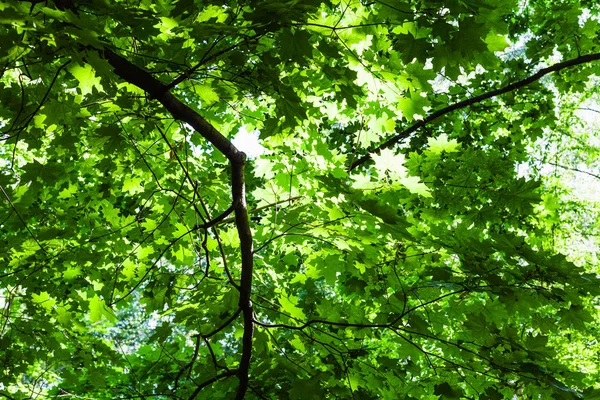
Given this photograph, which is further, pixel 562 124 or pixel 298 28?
pixel 562 124

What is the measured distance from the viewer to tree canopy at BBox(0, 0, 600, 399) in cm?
200

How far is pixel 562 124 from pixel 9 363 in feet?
32.7

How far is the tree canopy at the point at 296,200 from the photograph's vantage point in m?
2.00

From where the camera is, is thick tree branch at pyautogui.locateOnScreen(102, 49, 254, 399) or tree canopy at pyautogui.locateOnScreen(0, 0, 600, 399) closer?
tree canopy at pyautogui.locateOnScreen(0, 0, 600, 399)

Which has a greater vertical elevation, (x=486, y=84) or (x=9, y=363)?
(x=486, y=84)

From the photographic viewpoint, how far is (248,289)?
8.49 feet

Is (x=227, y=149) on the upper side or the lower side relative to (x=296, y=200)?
lower

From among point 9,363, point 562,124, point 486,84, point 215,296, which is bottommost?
point 9,363

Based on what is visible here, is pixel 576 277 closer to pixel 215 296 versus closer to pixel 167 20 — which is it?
pixel 215 296

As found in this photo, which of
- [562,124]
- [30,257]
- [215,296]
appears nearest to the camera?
[215,296]

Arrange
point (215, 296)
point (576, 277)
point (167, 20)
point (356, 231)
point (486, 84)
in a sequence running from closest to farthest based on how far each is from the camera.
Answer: point (576, 277) < point (167, 20) < point (356, 231) < point (215, 296) < point (486, 84)

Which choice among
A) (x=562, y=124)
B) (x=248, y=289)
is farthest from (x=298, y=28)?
(x=562, y=124)

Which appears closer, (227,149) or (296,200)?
(227,149)

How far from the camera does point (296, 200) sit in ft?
10.8
